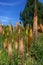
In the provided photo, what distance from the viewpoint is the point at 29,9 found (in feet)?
68.2

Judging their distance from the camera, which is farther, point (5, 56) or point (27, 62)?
point (5, 56)

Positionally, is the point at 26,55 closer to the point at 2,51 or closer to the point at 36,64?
the point at 36,64

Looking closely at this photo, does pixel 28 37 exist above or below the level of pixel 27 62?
above

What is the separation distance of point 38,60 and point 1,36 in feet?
4.97

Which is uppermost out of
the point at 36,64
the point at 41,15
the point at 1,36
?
the point at 41,15

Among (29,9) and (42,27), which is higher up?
(29,9)

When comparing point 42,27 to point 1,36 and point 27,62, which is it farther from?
point 1,36

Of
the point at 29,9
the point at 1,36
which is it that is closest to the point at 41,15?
the point at 29,9

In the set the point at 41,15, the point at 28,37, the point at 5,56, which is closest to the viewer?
the point at 28,37

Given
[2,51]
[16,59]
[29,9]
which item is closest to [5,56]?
[2,51]

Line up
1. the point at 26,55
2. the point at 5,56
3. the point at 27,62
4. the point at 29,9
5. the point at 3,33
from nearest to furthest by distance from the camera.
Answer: the point at 27,62
the point at 26,55
the point at 5,56
the point at 3,33
the point at 29,9

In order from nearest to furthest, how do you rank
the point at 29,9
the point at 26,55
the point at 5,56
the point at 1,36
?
the point at 26,55 < the point at 5,56 < the point at 1,36 < the point at 29,9

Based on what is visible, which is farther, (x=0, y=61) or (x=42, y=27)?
(x=42, y=27)

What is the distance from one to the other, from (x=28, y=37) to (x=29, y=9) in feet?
58.3
